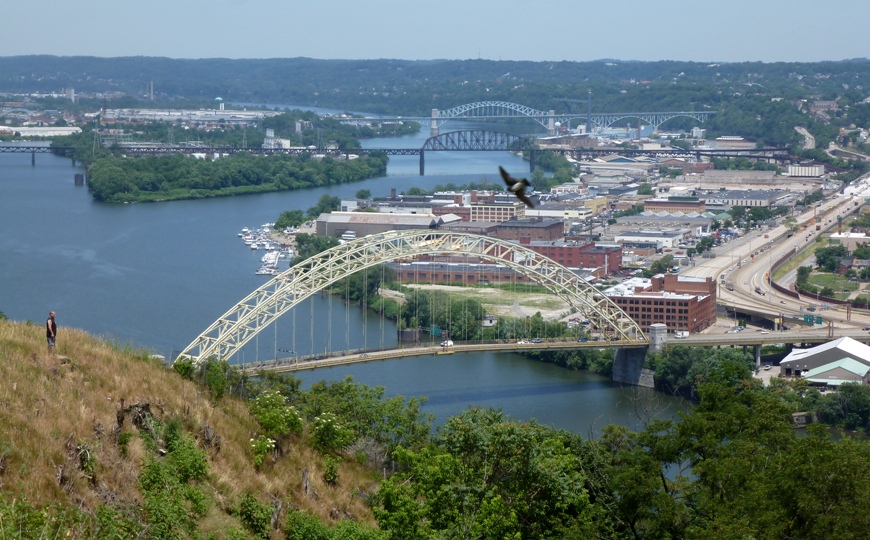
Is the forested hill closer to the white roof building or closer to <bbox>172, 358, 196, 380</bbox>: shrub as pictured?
the white roof building

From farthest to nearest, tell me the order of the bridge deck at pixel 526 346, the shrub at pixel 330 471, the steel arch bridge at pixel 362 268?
the steel arch bridge at pixel 362 268 < the bridge deck at pixel 526 346 < the shrub at pixel 330 471

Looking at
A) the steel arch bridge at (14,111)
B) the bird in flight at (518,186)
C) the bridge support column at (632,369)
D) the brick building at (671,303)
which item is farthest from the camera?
the steel arch bridge at (14,111)

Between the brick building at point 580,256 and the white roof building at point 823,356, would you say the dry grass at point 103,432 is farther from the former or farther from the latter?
Result: the brick building at point 580,256

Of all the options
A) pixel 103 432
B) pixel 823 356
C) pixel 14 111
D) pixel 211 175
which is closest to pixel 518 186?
pixel 103 432

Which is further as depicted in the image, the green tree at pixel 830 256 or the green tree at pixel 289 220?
the green tree at pixel 289 220

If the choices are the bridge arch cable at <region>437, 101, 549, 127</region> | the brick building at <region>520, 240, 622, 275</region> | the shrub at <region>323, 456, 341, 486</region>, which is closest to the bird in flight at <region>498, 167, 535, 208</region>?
the shrub at <region>323, 456, 341, 486</region>

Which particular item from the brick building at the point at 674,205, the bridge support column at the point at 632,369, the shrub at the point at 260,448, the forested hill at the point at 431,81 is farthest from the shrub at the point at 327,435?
the forested hill at the point at 431,81
